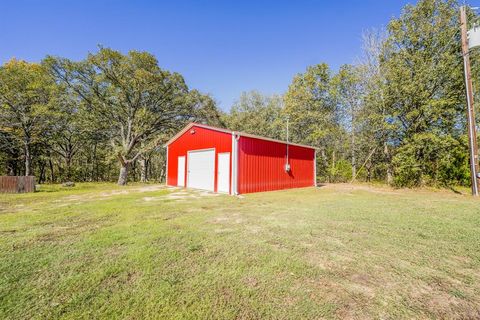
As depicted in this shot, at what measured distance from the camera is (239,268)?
100 inches

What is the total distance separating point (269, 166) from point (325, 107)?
10.2 meters

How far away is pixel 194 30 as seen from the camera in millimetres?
11914

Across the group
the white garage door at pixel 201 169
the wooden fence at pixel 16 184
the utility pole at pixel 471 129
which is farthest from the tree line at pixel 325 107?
the wooden fence at pixel 16 184

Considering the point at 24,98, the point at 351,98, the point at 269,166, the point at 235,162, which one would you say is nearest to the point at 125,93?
the point at 24,98

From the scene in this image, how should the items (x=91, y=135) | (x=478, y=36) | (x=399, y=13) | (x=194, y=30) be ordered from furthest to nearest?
(x=91, y=135) < (x=399, y=13) < (x=194, y=30) < (x=478, y=36)

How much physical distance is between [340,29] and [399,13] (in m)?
3.49

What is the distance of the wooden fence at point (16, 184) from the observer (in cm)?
923

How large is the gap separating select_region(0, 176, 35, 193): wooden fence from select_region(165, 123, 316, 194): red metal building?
20.7 feet

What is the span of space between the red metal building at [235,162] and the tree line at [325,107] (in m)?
3.62

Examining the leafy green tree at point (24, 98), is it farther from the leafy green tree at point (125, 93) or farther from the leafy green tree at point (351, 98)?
the leafy green tree at point (351, 98)

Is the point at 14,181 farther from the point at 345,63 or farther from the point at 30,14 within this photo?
the point at 345,63

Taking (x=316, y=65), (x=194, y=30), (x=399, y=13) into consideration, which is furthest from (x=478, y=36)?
(x=194, y=30)

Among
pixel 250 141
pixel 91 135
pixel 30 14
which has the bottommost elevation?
pixel 250 141

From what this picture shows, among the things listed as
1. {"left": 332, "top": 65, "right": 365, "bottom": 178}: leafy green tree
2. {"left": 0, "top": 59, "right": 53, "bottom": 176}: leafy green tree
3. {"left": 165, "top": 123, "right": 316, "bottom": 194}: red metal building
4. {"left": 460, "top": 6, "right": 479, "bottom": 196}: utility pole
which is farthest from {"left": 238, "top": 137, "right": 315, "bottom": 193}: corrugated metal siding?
{"left": 0, "top": 59, "right": 53, "bottom": 176}: leafy green tree
